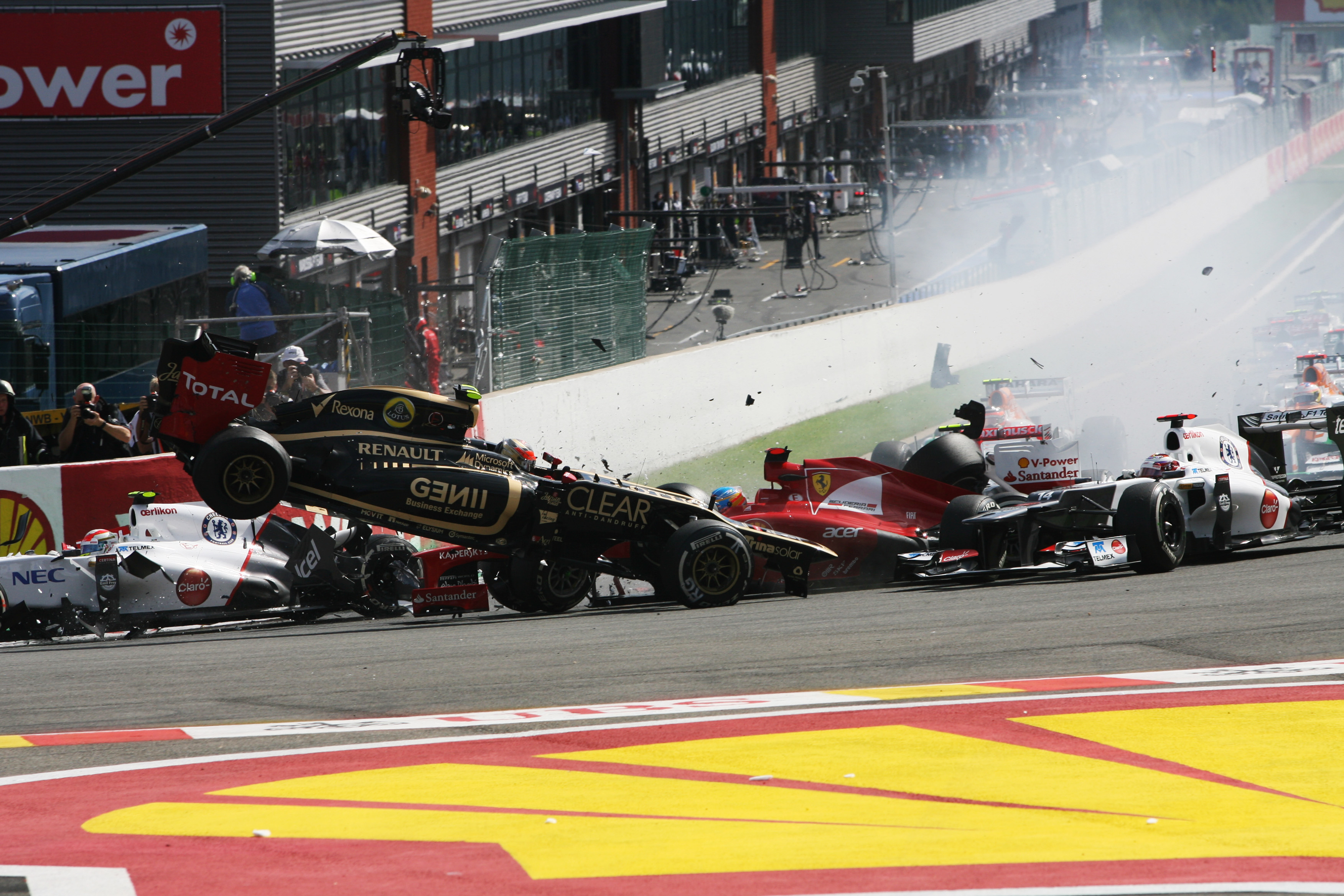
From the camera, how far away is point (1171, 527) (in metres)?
11.2

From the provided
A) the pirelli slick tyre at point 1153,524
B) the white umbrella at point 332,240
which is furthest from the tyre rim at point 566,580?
the white umbrella at point 332,240

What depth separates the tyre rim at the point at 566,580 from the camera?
11164mm

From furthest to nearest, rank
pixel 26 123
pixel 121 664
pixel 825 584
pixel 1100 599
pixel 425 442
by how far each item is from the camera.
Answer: pixel 26 123, pixel 825 584, pixel 425 442, pixel 1100 599, pixel 121 664

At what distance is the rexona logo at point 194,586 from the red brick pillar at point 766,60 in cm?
4680

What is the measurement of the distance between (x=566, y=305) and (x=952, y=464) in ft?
32.7

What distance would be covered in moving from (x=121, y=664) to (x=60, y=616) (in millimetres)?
1779

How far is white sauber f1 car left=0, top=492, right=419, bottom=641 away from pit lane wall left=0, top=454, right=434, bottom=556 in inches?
19.7

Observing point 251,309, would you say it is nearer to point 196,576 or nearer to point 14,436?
point 14,436

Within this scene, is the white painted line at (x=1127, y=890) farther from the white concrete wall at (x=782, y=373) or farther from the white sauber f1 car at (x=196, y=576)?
the white concrete wall at (x=782, y=373)

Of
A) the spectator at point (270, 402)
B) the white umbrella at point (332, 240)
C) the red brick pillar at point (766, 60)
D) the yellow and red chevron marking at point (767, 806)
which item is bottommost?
the yellow and red chevron marking at point (767, 806)

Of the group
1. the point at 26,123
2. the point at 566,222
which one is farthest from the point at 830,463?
the point at 566,222

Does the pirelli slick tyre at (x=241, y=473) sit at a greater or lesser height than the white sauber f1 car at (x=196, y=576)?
greater

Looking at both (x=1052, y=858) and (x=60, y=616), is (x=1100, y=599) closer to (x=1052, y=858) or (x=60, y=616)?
(x=1052, y=858)

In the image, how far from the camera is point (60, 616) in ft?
34.8
